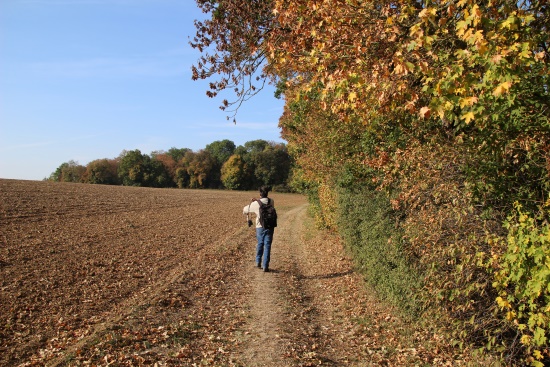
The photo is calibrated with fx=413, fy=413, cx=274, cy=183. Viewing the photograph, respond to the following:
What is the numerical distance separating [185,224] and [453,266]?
1818 cm

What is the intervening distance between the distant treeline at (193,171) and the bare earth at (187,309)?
67.7 meters

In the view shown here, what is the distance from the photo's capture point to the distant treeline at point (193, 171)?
8394 cm

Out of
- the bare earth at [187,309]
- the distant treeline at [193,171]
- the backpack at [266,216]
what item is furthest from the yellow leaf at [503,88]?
the distant treeline at [193,171]

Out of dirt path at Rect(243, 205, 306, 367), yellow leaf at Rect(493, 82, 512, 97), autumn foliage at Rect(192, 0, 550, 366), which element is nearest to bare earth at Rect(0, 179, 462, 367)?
dirt path at Rect(243, 205, 306, 367)

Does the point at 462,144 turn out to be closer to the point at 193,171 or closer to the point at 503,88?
the point at 503,88

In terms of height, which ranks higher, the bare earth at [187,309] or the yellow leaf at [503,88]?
the yellow leaf at [503,88]

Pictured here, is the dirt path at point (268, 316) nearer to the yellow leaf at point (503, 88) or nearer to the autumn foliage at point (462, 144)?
the autumn foliage at point (462, 144)

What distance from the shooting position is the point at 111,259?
12.0m

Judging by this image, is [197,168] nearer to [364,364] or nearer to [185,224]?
[185,224]

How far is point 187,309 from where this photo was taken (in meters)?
7.58

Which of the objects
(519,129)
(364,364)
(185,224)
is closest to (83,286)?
(364,364)

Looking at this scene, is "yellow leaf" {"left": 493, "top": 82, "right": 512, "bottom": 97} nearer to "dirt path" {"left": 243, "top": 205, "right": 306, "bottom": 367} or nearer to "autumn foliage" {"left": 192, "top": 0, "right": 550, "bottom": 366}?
"autumn foliage" {"left": 192, "top": 0, "right": 550, "bottom": 366}

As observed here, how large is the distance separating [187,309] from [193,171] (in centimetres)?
8241

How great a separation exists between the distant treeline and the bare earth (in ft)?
222
